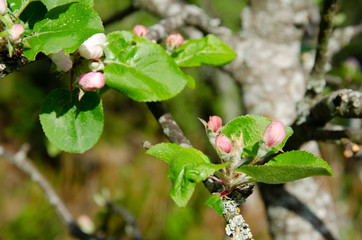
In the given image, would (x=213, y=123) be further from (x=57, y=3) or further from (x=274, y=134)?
(x=57, y=3)

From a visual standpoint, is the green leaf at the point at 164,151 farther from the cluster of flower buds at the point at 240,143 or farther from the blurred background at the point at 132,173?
the blurred background at the point at 132,173

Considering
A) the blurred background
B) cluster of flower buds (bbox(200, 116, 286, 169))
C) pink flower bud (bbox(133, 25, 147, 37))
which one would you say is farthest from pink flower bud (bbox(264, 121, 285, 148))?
the blurred background

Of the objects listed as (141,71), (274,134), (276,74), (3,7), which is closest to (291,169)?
(274,134)

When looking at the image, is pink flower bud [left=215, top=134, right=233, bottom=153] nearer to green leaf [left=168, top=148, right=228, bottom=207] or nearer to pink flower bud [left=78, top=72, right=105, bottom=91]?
green leaf [left=168, top=148, right=228, bottom=207]

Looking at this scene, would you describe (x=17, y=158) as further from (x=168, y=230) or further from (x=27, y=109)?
(x=168, y=230)

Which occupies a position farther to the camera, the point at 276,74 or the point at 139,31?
the point at 276,74

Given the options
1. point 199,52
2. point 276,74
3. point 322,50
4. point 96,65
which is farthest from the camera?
point 276,74

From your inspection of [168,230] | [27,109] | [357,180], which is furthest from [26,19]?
[357,180]
